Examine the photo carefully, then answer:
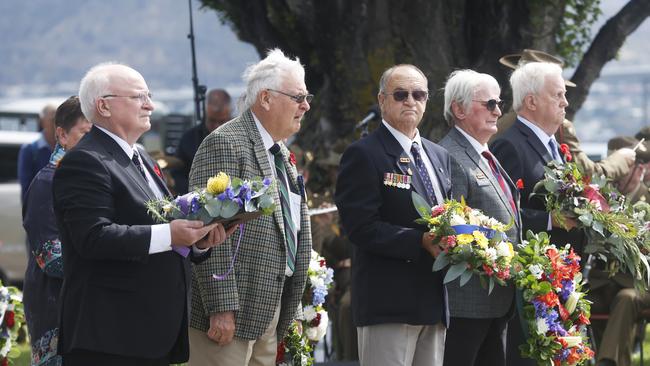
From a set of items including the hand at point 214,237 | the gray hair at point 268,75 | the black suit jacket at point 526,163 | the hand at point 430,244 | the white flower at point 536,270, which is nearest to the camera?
the hand at point 214,237

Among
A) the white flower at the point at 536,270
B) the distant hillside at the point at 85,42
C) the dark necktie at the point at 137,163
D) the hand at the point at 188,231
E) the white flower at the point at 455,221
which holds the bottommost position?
the distant hillside at the point at 85,42

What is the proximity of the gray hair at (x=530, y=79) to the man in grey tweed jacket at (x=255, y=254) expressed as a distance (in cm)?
162

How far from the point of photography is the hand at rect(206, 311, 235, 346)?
523cm

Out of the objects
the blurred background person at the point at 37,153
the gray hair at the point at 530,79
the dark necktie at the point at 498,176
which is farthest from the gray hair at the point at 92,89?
the blurred background person at the point at 37,153

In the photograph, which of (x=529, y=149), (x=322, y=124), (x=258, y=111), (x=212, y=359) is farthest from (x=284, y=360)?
(x=322, y=124)

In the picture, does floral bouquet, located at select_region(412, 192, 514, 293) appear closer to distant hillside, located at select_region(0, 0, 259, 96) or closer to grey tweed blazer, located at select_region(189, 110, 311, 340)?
grey tweed blazer, located at select_region(189, 110, 311, 340)

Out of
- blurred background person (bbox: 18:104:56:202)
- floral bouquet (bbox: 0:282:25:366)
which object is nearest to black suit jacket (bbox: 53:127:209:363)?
floral bouquet (bbox: 0:282:25:366)

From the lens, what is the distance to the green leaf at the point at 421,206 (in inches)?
215

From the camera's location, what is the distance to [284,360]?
235 inches

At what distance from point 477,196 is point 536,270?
519mm

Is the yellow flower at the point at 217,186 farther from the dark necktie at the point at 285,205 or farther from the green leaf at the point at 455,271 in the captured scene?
the green leaf at the point at 455,271

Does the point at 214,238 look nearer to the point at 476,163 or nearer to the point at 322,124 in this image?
the point at 476,163

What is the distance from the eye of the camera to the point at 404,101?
Result: 19.1 feet

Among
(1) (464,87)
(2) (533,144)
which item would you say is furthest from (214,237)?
(2) (533,144)
